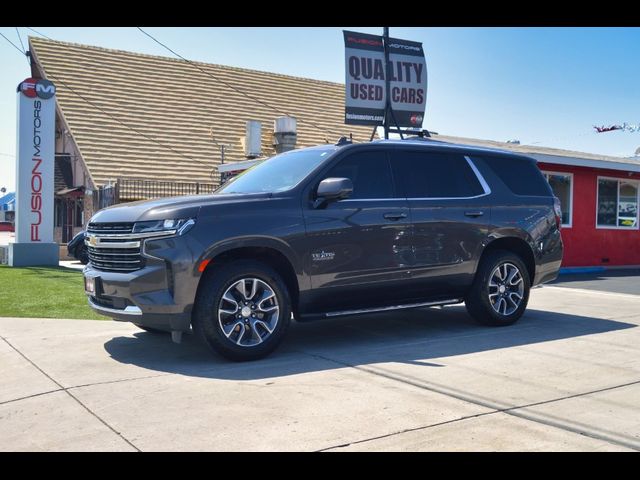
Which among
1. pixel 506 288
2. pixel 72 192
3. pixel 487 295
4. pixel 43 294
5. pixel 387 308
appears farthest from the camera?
pixel 72 192

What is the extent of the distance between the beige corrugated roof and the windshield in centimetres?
1500

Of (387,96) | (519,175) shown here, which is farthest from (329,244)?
(387,96)

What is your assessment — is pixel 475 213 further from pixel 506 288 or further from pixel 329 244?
pixel 329 244

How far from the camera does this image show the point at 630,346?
690 cm

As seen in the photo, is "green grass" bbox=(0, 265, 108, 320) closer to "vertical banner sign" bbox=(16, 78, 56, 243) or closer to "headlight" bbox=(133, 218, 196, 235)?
"vertical banner sign" bbox=(16, 78, 56, 243)

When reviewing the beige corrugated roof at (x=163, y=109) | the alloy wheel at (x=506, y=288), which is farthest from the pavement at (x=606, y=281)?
the beige corrugated roof at (x=163, y=109)

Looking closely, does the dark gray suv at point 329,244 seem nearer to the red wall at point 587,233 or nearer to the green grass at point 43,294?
the green grass at point 43,294

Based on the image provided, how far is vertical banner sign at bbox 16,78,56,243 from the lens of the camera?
1716cm

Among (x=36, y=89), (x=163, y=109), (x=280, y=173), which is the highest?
(x=163, y=109)

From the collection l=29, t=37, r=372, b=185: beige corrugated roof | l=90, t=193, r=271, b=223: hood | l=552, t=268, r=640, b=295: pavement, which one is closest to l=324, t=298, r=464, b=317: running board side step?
l=90, t=193, r=271, b=223: hood

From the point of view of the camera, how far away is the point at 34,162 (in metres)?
17.3

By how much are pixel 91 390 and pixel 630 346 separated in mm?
5125

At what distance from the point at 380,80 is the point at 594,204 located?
20.8 ft
